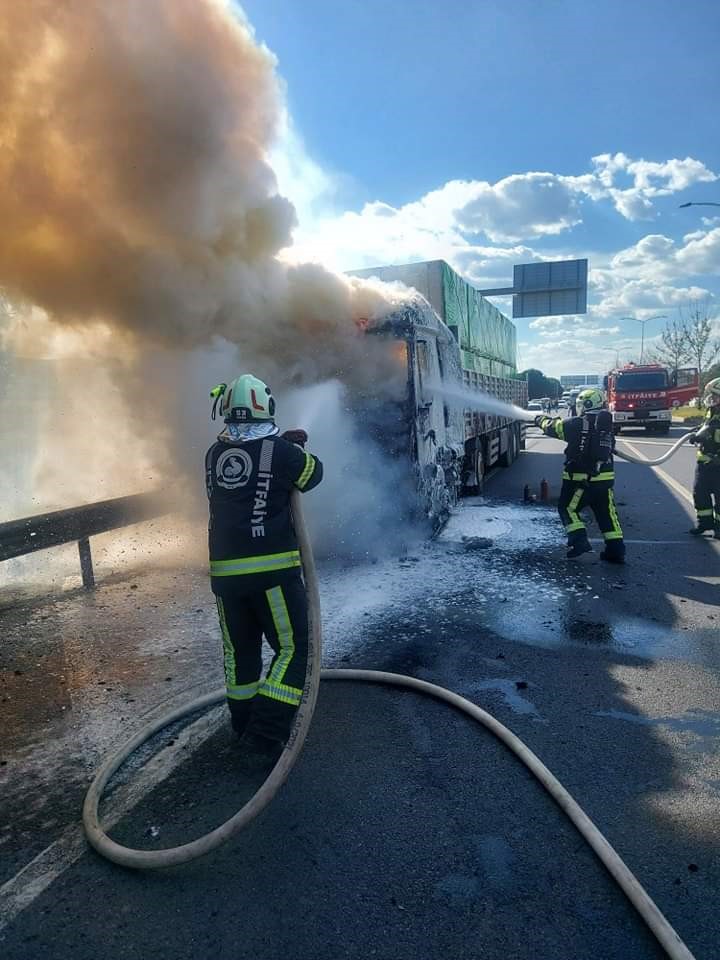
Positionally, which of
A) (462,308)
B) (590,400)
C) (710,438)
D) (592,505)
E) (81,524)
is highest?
(462,308)

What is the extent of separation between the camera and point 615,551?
20.8 ft

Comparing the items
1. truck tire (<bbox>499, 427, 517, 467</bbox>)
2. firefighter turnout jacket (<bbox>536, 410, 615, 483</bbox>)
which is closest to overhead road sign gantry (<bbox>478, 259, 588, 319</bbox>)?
truck tire (<bbox>499, 427, 517, 467</bbox>)

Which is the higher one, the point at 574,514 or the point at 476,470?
the point at 476,470

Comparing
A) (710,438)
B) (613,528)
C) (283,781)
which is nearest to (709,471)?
(710,438)

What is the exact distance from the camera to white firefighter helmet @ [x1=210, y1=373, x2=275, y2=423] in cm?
316

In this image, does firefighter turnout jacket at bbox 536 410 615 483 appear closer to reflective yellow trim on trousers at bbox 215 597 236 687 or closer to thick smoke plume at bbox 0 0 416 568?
thick smoke plume at bbox 0 0 416 568

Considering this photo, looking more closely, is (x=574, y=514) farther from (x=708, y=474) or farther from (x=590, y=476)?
(x=708, y=474)

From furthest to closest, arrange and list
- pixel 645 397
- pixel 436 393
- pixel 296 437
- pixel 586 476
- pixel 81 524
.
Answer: pixel 645 397, pixel 436 393, pixel 586 476, pixel 81 524, pixel 296 437

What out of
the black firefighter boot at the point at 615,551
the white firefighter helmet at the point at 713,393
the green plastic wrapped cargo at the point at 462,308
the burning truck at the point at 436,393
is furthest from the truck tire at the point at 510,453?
the black firefighter boot at the point at 615,551

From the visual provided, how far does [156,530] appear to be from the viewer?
24.5 feet

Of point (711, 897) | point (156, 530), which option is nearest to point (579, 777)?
point (711, 897)

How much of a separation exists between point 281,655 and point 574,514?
14.9ft

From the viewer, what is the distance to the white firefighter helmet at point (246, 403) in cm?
316

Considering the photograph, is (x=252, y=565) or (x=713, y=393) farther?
(x=713, y=393)
